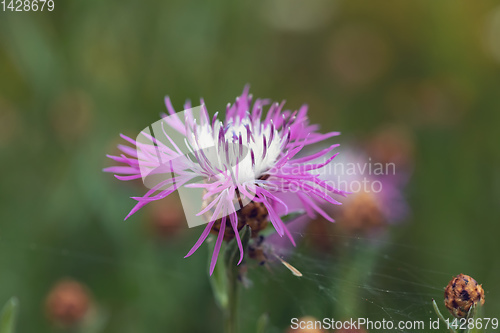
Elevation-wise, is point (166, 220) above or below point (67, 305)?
above

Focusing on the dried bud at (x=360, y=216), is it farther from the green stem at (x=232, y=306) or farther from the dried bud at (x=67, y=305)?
the dried bud at (x=67, y=305)

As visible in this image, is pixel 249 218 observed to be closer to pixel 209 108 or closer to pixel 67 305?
pixel 67 305

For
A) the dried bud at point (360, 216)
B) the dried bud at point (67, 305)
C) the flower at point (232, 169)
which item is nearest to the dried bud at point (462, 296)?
the flower at point (232, 169)

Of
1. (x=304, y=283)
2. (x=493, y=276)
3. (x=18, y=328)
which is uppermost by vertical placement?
(x=304, y=283)

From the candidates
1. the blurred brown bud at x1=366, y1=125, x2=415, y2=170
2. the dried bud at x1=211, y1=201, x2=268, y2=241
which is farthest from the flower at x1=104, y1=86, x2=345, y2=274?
the blurred brown bud at x1=366, y1=125, x2=415, y2=170

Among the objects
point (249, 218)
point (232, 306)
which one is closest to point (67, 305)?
point (232, 306)

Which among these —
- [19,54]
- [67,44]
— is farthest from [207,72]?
[19,54]

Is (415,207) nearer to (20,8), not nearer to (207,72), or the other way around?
(207,72)
